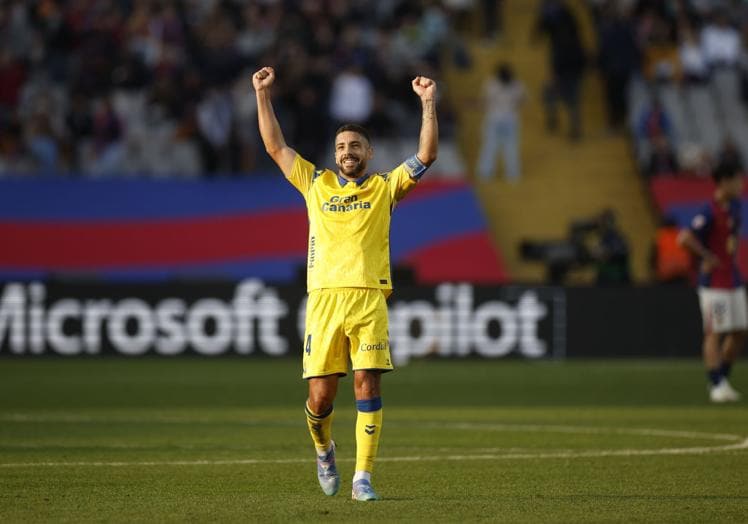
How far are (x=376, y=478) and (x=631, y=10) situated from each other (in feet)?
78.5

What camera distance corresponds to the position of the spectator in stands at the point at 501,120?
2959 cm

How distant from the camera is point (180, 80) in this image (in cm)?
2847

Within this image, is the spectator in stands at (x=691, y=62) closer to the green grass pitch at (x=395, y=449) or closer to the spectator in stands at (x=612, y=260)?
the spectator in stands at (x=612, y=260)

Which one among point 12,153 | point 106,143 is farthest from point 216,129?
point 12,153

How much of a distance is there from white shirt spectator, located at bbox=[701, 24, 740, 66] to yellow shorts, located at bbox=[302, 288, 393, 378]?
78.4 feet

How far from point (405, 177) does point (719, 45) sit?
2374 centimetres

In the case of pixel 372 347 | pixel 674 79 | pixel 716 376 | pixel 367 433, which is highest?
pixel 674 79

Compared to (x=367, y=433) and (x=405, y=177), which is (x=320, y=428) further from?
(x=405, y=177)

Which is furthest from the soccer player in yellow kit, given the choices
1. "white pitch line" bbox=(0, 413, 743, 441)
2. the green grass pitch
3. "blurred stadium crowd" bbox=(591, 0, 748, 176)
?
"blurred stadium crowd" bbox=(591, 0, 748, 176)

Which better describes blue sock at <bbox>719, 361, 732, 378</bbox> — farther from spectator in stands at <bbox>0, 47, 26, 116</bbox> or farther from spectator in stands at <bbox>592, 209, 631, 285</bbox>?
spectator in stands at <bbox>0, 47, 26, 116</bbox>

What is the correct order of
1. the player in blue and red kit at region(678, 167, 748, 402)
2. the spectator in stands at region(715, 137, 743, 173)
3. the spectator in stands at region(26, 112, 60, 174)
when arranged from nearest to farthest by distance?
the player in blue and red kit at region(678, 167, 748, 402), the spectator in stands at region(26, 112, 60, 174), the spectator in stands at region(715, 137, 743, 173)

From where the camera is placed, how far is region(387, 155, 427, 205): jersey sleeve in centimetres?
1000

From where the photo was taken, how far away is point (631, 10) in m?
33.2

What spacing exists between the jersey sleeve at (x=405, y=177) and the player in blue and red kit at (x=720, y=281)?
330 inches
